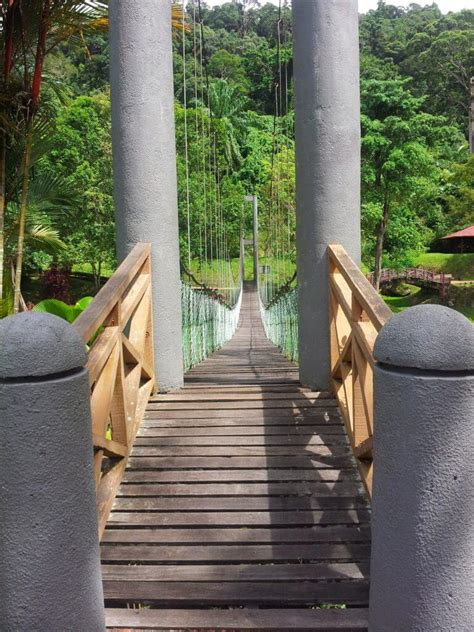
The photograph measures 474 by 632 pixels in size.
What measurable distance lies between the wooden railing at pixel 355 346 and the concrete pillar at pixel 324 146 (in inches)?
→ 4.0

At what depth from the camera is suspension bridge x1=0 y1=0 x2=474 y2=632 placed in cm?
125

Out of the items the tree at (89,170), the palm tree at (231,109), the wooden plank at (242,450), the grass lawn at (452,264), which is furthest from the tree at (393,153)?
the wooden plank at (242,450)

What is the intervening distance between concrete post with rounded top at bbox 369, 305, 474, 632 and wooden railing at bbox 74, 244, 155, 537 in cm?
113

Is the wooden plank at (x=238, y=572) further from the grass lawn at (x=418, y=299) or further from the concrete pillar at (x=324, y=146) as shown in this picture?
the grass lawn at (x=418, y=299)

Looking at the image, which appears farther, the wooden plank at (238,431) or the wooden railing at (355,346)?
the wooden plank at (238,431)

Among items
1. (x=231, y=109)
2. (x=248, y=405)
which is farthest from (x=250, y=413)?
(x=231, y=109)

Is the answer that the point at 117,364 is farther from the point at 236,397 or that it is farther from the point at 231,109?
the point at 231,109

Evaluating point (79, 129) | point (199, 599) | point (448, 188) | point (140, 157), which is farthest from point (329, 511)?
point (448, 188)

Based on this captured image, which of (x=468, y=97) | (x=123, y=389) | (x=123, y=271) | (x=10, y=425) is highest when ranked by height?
(x=468, y=97)

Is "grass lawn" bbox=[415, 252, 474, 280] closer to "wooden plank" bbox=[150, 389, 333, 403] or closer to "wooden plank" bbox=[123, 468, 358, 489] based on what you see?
"wooden plank" bbox=[150, 389, 333, 403]

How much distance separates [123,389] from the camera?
2557mm

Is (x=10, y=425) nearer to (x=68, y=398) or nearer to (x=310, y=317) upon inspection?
(x=68, y=398)

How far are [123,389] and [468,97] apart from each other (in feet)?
127

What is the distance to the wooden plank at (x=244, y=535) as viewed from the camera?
2.07 m
